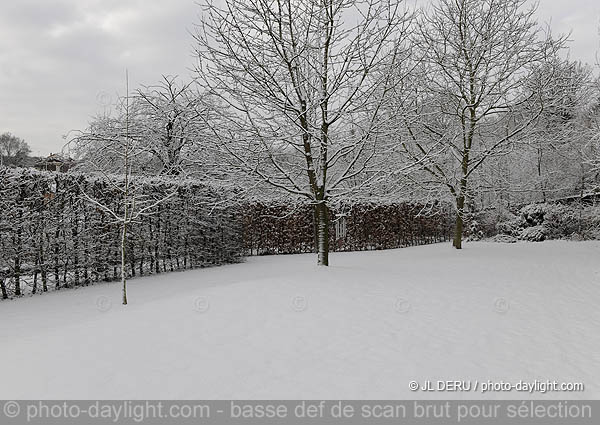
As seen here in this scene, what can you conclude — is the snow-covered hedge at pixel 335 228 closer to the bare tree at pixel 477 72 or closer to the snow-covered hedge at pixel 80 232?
the bare tree at pixel 477 72

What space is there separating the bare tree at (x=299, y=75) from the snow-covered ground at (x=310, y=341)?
2.58 metres

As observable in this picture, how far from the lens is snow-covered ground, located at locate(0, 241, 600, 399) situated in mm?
3184

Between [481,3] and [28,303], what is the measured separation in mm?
13797

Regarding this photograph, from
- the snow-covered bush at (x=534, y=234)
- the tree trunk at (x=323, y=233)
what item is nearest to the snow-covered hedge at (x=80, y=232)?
the tree trunk at (x=323, y=233)

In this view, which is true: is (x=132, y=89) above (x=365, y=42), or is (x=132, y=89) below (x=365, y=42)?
above

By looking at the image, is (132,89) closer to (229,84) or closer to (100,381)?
(229,84)

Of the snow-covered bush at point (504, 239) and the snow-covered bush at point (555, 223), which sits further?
the snow-covered bush at point (504, 239)

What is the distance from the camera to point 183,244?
34.2ft

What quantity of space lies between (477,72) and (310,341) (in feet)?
33.8

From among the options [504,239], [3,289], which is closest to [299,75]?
[3,289]

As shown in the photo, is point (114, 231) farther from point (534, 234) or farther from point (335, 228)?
point (534, 234)

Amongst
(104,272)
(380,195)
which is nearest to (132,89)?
(104,272)

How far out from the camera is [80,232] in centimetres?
828

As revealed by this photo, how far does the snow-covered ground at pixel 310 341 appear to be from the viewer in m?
3.18
